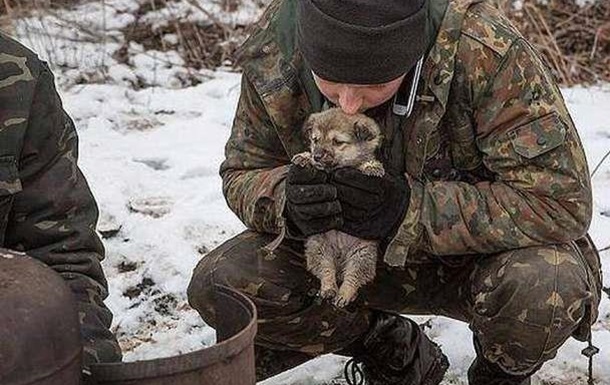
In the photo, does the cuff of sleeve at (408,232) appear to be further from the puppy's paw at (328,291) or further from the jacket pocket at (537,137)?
the jacket pocket at (537,137)

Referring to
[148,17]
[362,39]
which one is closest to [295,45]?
[362,39]

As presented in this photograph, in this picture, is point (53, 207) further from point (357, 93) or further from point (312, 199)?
point (357, 93)

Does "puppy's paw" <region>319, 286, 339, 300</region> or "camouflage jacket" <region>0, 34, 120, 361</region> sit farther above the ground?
"camouflage jacket" <region>0, 34, 120, 361</region>

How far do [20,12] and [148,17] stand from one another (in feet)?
2.48

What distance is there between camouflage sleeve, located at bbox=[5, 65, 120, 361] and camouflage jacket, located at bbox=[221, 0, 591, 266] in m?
0.53

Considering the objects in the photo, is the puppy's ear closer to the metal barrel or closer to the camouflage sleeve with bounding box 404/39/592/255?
the camouflage sleeve with bounding box 404/39/592/255

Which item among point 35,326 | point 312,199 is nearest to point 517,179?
point 312,199

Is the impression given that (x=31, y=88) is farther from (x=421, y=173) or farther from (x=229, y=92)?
Result: (x=229, y=92)

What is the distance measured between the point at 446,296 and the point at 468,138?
1.52 ft

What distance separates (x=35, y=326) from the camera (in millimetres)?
1825

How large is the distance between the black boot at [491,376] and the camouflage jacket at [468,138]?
1.11ft

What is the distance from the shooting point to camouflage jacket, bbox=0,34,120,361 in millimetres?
2500

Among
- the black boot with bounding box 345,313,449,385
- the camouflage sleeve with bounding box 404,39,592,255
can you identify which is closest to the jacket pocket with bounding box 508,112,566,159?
the camouflage sleeve with bounding box 404,39,592,255

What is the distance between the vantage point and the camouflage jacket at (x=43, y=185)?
2.50 meters
